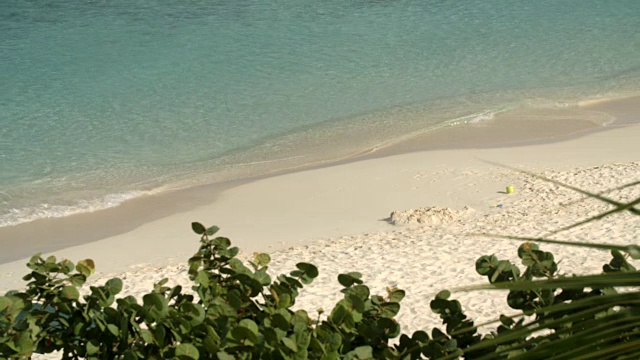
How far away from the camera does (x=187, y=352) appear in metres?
2.71

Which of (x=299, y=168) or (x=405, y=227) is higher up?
(x=299, y=168)

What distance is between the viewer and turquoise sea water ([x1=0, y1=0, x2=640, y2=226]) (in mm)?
15234

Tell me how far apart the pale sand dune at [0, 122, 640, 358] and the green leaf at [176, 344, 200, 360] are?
4.75 metres

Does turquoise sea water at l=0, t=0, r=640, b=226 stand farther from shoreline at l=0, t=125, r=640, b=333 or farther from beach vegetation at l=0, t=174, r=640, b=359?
beach vegetation at l=0, t=174, r=640, b=359

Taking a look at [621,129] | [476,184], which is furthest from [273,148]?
[621,129]

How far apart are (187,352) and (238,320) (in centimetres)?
31

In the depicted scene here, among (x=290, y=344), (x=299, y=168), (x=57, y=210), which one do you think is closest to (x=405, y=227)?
(x=299, y=168)

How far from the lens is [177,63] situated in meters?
20.7

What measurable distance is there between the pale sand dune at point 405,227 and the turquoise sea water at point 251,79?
74.4 inches

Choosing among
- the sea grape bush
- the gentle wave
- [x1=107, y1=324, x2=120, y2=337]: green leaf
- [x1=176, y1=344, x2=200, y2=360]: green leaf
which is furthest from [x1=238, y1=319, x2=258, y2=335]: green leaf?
the gentle wave

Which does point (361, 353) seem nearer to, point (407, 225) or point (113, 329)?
point (113, 329)

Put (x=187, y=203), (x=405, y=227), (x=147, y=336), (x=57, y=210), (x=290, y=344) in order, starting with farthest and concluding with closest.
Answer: (x=57, y=210) < (x=187, y=203) < (x=405, y=227) < (x=147, y=336) < (x=290, y=344)

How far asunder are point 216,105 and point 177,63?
10.4 feet

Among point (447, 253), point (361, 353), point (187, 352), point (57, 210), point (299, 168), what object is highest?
point (187, 352)
